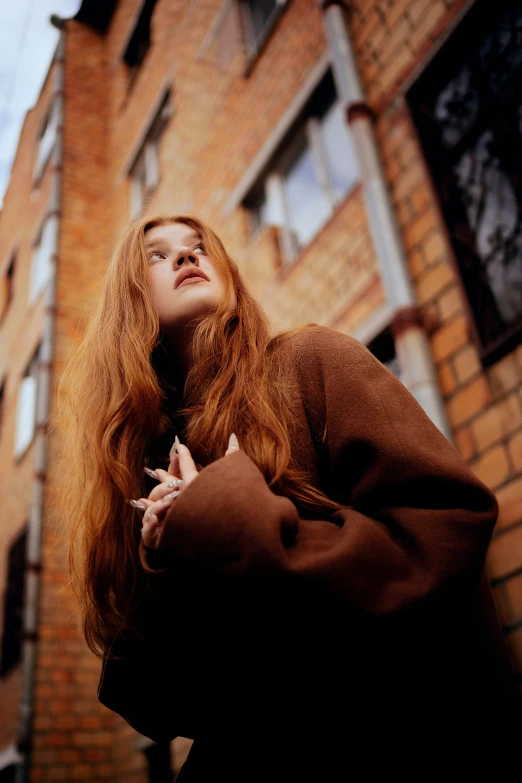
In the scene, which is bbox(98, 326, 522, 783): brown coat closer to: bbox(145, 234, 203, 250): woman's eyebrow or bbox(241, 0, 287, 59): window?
bbox(145, 234, 203, 250): woman's eyebrow

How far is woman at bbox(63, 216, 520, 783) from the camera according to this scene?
1005 millimetres

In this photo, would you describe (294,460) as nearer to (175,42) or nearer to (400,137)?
(400,137)

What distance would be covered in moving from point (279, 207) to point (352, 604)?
17.4 ft

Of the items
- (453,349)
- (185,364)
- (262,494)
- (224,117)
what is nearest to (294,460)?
(262,494)

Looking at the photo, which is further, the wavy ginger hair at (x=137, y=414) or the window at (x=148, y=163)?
the window at (x=148, y=163)

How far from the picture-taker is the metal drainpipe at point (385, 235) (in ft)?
10.8

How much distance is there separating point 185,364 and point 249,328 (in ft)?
0.77

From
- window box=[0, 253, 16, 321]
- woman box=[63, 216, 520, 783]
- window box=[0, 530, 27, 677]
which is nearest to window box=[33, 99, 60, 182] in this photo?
window box=[0, 253, 16, 321]

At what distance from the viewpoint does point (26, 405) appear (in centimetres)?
966

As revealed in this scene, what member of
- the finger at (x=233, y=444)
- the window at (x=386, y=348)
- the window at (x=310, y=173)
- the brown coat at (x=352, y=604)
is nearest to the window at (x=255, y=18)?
the window at (x=310, y=173)

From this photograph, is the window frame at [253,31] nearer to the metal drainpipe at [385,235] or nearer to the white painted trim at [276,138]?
the white painted trim at [276,138]

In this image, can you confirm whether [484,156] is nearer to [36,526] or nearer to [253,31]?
[253,31]

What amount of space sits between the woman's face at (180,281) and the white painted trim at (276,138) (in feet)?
13.1

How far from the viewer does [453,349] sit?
330 centimetres
